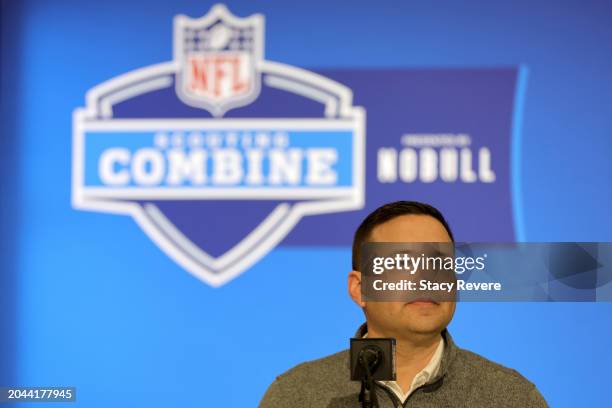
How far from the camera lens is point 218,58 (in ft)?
10.3

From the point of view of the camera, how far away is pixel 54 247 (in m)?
3.15

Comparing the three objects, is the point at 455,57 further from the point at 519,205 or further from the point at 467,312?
the point at 467,312

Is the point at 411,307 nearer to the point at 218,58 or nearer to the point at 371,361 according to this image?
the point at 371,361

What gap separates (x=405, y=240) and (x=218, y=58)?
1784 millimetres

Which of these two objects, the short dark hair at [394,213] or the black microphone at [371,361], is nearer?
the black microphone at [371,361]

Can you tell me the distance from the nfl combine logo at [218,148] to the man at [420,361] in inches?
53.9

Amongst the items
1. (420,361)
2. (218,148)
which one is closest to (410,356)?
(420,361)

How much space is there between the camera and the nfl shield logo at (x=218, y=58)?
3096mm

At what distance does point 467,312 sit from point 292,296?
59 cm

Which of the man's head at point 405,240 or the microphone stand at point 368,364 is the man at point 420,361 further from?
the microphone stand at point 368,364

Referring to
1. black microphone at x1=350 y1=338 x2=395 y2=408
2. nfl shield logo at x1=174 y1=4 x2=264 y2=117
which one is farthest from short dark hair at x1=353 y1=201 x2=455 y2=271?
nfl shield logo at x1=174 y1=4 x2=264 y2=117

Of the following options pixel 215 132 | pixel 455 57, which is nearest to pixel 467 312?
pixel 455 57

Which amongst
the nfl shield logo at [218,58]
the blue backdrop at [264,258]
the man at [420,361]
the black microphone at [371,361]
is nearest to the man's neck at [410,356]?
the man at [420,361]

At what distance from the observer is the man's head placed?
1.50 metres
